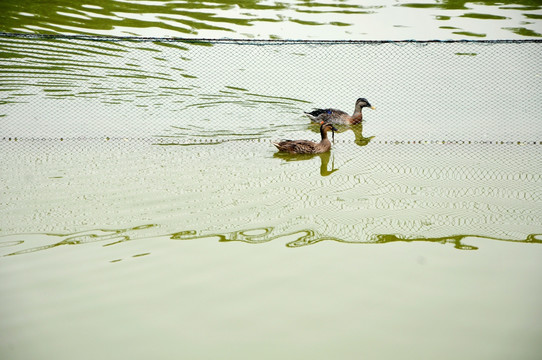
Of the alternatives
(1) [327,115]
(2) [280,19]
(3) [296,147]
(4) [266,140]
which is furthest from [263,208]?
(2) [280,19]

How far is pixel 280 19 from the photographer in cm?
1741

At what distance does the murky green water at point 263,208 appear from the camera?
3.62 meters

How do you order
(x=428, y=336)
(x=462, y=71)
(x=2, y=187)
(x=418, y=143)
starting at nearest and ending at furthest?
(x=428, y=336)
(x=2, y=187)
(x=418, y=143)
(x=462, y=71)

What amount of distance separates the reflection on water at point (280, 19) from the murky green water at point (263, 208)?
5.59 feet

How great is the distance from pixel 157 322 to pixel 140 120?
7.12 metres

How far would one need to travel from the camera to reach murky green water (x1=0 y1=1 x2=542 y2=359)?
362cm

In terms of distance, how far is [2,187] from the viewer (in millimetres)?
6445

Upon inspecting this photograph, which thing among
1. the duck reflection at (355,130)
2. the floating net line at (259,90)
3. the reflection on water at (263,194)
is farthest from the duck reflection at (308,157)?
the duck reflection at (355,130)

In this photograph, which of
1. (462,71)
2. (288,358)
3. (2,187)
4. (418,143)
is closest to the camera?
(288,358)

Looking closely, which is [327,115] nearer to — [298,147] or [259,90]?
[298,147]

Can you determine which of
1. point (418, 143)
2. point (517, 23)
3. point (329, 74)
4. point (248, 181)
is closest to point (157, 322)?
point (248, 181)

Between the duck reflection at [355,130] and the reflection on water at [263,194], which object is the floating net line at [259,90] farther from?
the reflection on water at [263,194]

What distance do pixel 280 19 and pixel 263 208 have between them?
12.9 metres

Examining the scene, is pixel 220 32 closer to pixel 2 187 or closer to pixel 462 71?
pixel 462 71
